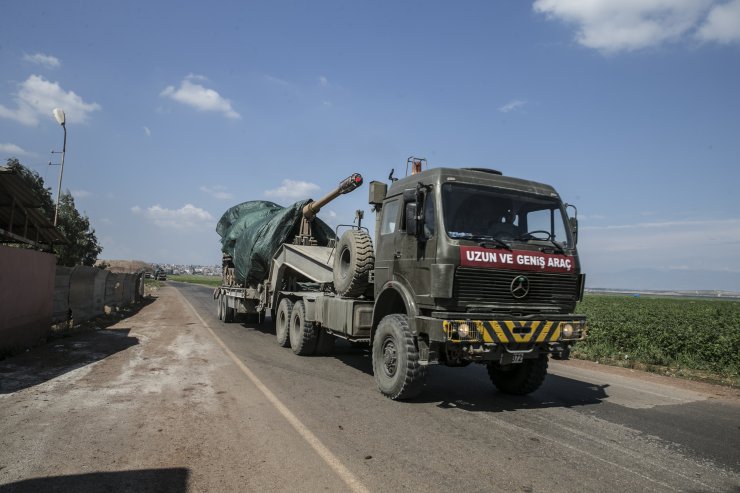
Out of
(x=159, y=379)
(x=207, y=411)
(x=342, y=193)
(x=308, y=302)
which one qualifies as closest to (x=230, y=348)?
(x=308, y=302)

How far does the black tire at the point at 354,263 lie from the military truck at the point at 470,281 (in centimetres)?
25

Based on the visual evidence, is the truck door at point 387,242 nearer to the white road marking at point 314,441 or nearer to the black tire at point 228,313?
the white road marking at point 314,441

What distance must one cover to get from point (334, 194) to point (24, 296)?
7.14 m

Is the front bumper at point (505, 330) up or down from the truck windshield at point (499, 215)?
down

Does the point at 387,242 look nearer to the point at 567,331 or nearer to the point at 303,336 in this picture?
the point at 567,331

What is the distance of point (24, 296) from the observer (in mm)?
10242

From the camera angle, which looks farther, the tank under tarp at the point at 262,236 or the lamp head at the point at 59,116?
the lamp head at the point at 59,116

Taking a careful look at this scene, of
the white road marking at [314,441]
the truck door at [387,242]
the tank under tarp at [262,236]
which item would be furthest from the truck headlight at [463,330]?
the tank under tarp at [262,236]

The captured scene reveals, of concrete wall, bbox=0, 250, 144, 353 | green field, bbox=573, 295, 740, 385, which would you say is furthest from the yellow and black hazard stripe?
concrete wall, bbox=0, 250, 144, 353

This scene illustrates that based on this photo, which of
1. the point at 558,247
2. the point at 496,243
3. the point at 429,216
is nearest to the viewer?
the point at 496,243

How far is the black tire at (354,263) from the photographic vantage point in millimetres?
8211

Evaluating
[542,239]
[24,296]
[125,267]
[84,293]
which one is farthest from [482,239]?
[125,267]

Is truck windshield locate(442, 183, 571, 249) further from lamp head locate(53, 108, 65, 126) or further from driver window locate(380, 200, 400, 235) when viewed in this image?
lamp head locate(53, 108, 65, 126)

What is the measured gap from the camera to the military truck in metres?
6.07
